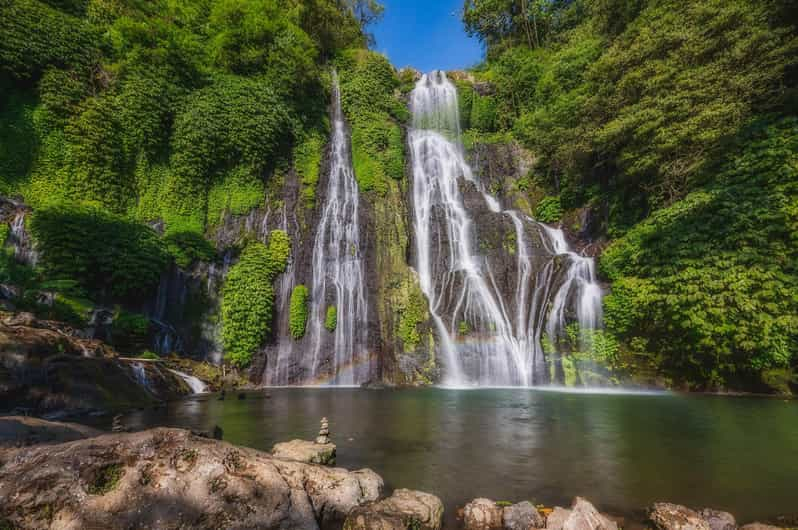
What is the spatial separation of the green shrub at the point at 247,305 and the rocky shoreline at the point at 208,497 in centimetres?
1172

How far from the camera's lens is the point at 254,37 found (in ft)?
68.8

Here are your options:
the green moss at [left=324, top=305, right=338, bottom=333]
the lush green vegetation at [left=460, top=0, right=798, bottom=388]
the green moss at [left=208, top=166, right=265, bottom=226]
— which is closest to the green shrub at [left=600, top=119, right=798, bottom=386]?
the lush green vegetation at [left=460, top=0, right=798, bottom=388]

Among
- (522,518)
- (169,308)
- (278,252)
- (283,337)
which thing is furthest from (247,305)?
(522,518)

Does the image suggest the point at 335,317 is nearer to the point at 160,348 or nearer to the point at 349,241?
the point at 349,241

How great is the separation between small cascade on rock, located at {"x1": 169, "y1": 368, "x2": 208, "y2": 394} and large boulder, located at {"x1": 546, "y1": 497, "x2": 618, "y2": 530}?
11976 mm

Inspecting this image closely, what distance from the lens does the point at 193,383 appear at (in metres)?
11.9

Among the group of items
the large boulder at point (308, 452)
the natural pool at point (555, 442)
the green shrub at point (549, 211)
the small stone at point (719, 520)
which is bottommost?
the natural pool at point (555, 442)

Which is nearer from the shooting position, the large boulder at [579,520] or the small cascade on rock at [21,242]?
the large boulder at [579,520]

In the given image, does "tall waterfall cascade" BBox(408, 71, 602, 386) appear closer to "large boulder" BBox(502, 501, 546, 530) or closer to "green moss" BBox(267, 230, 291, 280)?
"green moss" BBox(267, 230, 291, 280)

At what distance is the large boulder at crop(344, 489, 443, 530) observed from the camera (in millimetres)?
2715

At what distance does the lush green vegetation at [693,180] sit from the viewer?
9.58m

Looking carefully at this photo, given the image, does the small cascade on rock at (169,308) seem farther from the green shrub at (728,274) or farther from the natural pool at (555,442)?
the green shrub at (728,274)

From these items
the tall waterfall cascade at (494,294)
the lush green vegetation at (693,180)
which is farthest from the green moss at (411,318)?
the lush green vegetation at (693,180)

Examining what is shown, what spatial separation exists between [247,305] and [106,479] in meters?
13.6
